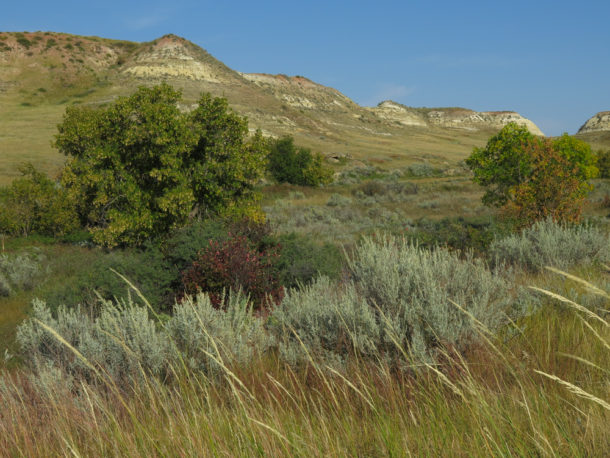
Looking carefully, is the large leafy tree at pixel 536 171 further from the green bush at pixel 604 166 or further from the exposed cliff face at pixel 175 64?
the exposed cliff face at pixel 175 64

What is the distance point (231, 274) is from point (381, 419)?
7214 mm

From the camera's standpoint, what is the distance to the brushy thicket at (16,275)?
13.7m

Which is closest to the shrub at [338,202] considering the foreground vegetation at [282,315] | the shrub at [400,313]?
the foreground vegetation at [282,315]

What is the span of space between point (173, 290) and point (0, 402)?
21.1 feet

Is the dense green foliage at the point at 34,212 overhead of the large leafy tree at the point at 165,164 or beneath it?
beneath

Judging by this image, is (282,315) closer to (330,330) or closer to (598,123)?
(330,330)

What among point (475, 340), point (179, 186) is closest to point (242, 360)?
point (475, 340)

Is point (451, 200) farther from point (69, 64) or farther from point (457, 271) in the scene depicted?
point (69, 64)

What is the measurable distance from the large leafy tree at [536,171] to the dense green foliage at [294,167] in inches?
1049

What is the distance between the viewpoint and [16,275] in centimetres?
1425

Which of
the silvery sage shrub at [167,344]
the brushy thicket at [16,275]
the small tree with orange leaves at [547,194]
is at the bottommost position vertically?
the brushy thicket at [16,275]

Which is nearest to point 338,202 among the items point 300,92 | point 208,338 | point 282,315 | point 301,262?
point 301,262

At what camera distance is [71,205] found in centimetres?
2319

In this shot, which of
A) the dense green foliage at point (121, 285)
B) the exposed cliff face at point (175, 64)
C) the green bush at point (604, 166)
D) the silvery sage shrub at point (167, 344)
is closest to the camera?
the silvery sage shrub at point (167, 344)
